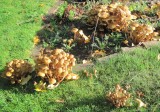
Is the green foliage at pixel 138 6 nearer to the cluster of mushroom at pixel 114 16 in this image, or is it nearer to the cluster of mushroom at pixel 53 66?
the cluster of mushroom at pixel 114 16

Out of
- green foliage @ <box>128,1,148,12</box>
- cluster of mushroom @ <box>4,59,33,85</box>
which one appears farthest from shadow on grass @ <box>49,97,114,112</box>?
green foliage @ <box>128,1,148,12</box>

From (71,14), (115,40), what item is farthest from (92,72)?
(71,14)

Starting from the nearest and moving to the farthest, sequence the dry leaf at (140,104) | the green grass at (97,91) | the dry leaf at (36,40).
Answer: the dry leaf at (140,104) → the green grass at (97,91) → the dry leaf at (36,40)

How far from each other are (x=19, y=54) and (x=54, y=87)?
1345mm

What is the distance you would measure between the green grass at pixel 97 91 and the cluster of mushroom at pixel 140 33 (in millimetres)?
555

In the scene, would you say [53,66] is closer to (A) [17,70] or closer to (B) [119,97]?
(A) [17,70]

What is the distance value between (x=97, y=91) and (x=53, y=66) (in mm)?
803

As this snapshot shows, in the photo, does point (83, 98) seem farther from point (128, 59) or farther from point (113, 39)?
point (113, 39)

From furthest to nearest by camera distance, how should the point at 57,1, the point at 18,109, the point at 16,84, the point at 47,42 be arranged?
the point at 57,1 → the point at 47,42 → the point at 16,84 → the point at 18,109

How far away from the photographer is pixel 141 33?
654cm

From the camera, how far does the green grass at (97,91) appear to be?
17.5 feet

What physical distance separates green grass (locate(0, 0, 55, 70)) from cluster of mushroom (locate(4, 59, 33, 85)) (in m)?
0.60

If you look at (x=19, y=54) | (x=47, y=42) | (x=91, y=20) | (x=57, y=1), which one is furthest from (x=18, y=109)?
(x=57, y=1)

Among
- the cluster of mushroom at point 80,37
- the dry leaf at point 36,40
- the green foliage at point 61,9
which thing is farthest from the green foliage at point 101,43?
the green foliage at point 61,9
